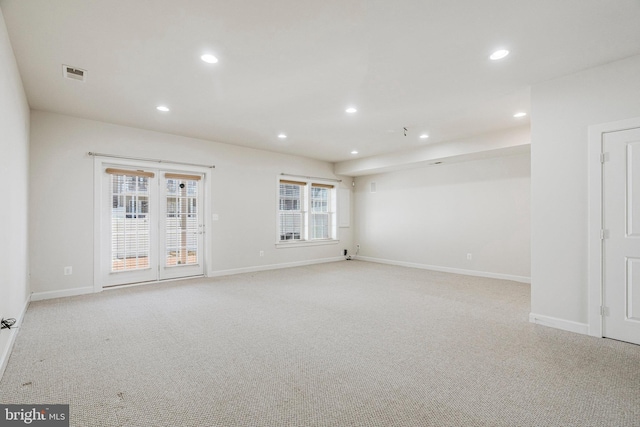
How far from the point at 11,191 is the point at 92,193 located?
2046mm

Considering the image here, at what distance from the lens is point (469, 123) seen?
480cm

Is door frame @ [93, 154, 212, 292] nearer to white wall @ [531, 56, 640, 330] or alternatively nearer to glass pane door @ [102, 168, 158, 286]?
glass pane door @ [102, 168, 158, 286]

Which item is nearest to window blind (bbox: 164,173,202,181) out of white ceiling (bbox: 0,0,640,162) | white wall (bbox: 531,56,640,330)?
white ceiling (bbox: 0,0,640,162)

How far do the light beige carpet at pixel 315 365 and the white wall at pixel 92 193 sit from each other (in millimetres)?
801

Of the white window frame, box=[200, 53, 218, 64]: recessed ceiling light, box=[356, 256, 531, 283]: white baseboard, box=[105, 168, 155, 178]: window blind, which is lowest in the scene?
box=[356, 256, 531, 283]: white baseboard

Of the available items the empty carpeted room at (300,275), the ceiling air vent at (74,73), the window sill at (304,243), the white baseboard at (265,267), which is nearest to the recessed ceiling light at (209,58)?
the empty carpeted room at (300,275)

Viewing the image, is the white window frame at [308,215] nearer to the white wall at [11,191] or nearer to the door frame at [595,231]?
the white wall at [11,191]

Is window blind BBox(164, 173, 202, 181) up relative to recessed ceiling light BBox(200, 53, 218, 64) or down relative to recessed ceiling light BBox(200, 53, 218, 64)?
down

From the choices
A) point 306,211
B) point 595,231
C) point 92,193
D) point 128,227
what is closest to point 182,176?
point 128,227

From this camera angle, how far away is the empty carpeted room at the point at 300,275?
82.7 inches

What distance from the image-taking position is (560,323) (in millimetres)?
3213

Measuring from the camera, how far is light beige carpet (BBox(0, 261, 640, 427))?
6.02 ft

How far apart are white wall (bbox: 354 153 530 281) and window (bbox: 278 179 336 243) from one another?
3.12 feet

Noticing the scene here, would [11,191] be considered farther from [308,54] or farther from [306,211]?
[306,211]
